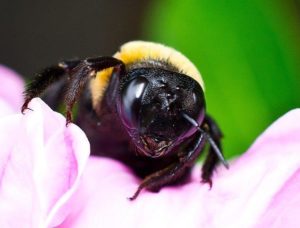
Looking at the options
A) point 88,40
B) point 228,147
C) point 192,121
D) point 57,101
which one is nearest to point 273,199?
point 192,121

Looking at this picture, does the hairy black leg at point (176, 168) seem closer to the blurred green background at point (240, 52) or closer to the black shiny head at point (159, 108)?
the black shiny head at point (159, 108)

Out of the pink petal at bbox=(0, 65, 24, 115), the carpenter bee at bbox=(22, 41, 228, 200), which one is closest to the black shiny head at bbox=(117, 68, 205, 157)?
the carpenter bee at bbox=(22, 41, 228, 200)

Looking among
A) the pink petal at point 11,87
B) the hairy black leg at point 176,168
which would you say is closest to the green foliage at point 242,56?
the pink petal at point 11,87

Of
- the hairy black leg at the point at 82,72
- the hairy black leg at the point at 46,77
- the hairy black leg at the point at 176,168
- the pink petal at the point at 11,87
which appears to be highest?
the hairy black leg at the point at 82,72

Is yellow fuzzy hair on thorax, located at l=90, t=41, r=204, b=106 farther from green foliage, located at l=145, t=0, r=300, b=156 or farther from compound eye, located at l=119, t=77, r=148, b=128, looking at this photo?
green foliage, located at l=145, t=0, r=300, b=156

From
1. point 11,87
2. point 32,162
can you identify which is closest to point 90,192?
point 32,162

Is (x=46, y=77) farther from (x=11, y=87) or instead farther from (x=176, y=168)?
(x=11, y=87)

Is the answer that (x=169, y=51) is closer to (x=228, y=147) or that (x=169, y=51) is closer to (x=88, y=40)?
(x=228, y=147)
